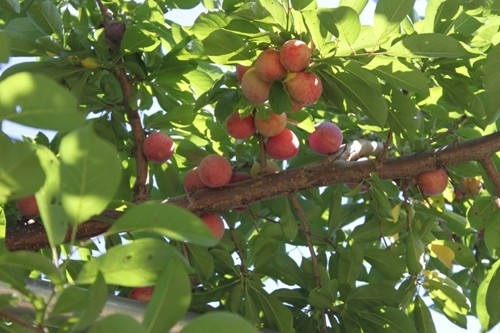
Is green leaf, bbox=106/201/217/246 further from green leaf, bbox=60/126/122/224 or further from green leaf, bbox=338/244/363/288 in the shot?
green leaf, bbox=338/244/363/288

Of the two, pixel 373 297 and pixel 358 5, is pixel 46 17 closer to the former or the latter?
pixel 358 5

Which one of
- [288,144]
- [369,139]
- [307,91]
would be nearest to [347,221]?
[369,139]

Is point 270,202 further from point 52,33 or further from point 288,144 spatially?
point 52,33

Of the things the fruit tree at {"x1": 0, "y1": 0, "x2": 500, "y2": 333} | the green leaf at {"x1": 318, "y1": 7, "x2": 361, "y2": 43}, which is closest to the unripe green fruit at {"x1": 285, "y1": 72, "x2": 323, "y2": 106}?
the fruit tree at {"x1": 0, "y1": 0, "x2": 500, "y2": 333}

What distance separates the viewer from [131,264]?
918 mm

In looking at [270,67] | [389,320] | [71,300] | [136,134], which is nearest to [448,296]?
[389,320]

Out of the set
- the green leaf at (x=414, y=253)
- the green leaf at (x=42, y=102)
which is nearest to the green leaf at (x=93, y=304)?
the green leaf at (x=42, y=102)

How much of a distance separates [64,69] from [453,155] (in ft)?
2.94

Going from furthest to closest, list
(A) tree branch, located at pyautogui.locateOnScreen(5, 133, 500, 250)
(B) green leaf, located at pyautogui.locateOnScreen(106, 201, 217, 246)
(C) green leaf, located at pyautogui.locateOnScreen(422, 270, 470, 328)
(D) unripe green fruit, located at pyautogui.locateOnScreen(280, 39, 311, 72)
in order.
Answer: (C) green leaf, located at pyautogui.locateOnScreen(422, 270, 470, 328)
(A) tree branch, located at pyautogui.locateOnScreen(5, 133, 500, 250)
(D) unripe green fruit, located at pyautogui.locateOnScreen(280, 39, 311, 72)
(B) green leaf, located at pyautogui.locateOnScreen(106, 201, 217, 246)

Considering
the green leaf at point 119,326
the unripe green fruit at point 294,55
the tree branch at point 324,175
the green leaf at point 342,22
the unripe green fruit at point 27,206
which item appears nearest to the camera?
the green leaf at point 119,326

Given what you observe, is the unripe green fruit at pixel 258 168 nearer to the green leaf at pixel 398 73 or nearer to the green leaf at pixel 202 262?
the green leaf at pixel 202 262

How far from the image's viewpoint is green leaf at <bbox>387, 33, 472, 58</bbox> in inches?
59.8

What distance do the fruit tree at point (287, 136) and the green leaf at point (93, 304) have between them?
56 cm

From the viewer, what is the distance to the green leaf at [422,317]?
1961mm
